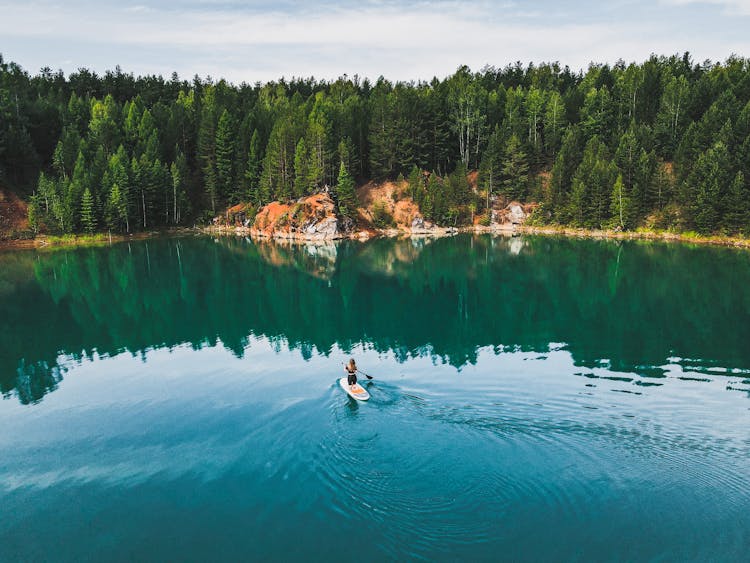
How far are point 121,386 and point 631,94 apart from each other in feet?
422

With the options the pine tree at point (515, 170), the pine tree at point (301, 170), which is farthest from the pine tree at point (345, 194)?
the pine tree at point (515, 170)

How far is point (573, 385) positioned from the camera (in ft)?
103

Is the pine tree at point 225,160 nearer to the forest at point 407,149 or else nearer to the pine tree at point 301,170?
the forest at point 407,149

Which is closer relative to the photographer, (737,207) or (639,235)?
(737,207)

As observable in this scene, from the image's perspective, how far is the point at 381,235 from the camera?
11862 centimetres

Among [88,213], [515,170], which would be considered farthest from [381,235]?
[88,213]

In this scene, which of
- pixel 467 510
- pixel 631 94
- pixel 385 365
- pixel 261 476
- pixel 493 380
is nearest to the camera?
pixel 467 510

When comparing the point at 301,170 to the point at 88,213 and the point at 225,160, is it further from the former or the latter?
the point at 88,213

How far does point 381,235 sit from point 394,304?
212ft

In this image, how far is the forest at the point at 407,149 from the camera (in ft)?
343

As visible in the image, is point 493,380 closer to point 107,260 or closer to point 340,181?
point 107,260

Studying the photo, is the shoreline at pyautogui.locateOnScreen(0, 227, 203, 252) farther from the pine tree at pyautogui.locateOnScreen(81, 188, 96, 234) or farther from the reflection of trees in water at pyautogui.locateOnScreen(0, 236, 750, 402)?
the reflection of trees in water at pyautogui.locateOnScreen(0, 236, 750, 402)

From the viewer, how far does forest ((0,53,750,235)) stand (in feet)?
343

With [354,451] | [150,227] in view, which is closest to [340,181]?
[150,227]
